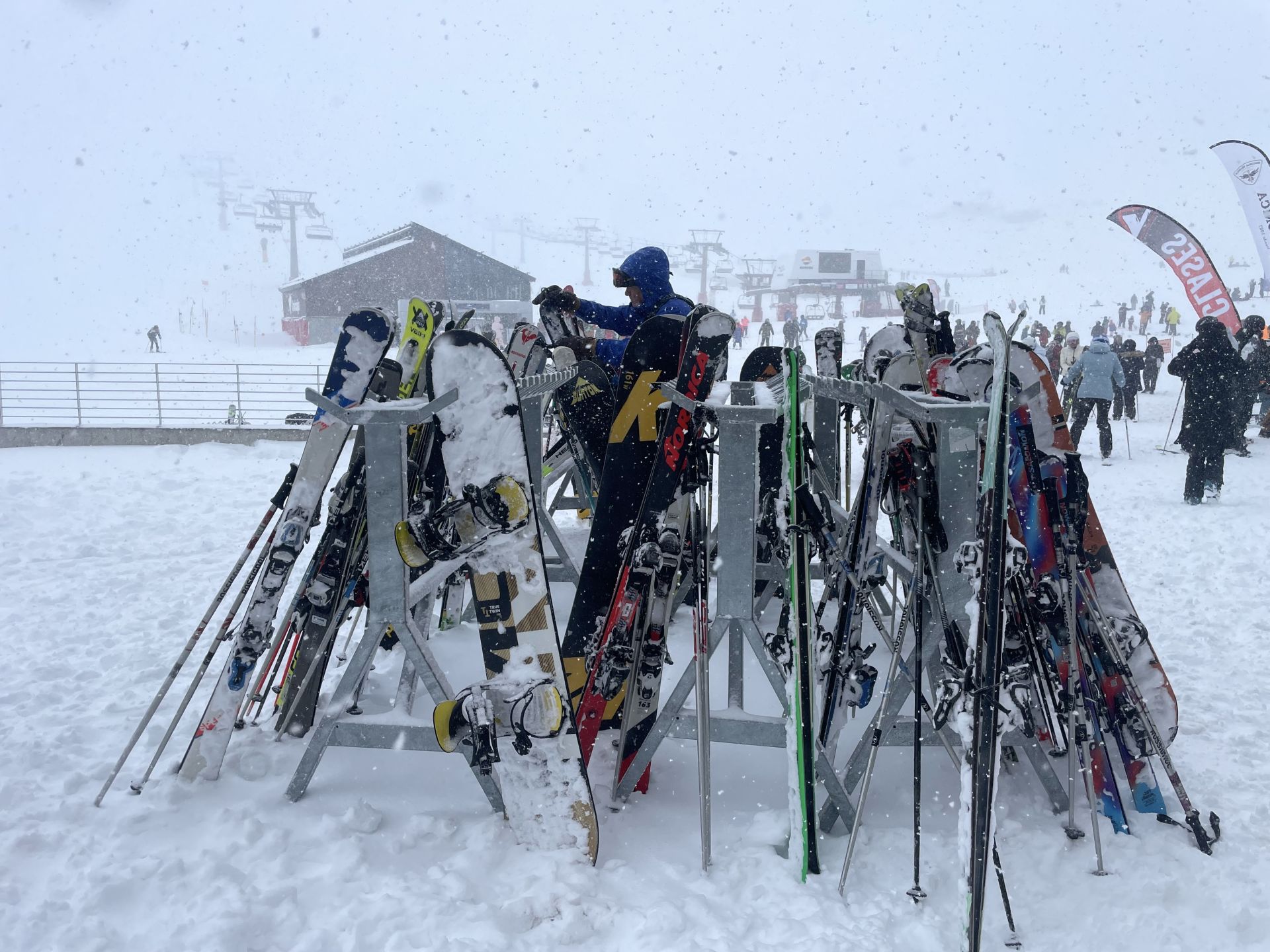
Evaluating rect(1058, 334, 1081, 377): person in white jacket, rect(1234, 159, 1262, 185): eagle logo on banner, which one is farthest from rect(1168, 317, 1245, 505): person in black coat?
rect(1234, 159, 1262, 185): eagle logo on banner

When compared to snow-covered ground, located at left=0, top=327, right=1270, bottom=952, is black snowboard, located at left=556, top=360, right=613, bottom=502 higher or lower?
higher

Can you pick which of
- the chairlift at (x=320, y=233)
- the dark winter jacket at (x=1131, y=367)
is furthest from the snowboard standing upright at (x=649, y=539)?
the chairlift at (x=320, y=233)

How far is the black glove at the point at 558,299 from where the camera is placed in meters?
4.63

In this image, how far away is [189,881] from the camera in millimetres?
2311

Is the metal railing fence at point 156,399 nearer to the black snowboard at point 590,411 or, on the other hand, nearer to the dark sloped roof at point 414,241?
the black snowboard at point 590,411

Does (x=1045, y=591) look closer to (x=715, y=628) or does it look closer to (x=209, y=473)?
(x=715, y=628)

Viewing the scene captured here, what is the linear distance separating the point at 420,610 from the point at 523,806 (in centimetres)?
134

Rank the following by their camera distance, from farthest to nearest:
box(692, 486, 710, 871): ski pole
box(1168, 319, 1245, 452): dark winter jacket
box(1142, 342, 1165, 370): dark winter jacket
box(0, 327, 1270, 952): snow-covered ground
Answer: box(1142, 342, 1165, 370): dark winter jacket, box(1168, 319, 1245, 452): dark winter jacket, box(692, 486, 710, 871): ski pole, box(0, 327, 1270, 952): snow-covered ground

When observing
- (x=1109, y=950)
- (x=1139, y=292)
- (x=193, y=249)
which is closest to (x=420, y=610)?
(x=1109, y=950)

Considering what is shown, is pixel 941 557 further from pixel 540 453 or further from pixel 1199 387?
pixel 1199 387

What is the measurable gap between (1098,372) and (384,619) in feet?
33.4

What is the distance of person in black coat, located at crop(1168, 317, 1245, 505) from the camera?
739 centimetres

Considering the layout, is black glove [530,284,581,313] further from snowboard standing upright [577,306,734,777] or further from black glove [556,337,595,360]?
snowboard standing upright [577,306,734,777]

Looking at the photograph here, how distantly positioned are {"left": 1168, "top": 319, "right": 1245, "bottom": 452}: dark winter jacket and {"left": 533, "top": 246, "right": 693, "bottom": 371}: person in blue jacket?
17.5 ft
